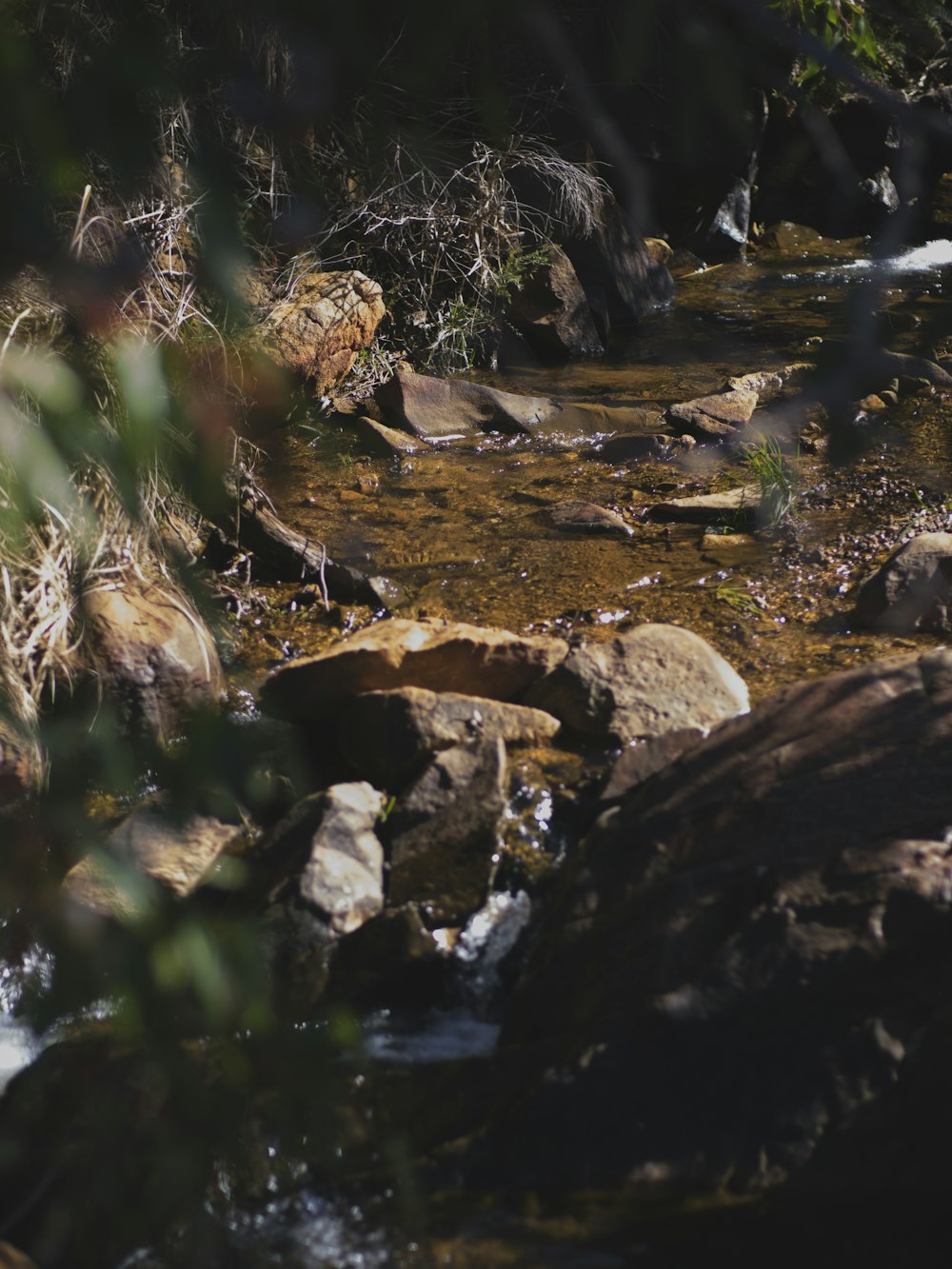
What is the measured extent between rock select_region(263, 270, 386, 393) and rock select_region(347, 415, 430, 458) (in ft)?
1.29

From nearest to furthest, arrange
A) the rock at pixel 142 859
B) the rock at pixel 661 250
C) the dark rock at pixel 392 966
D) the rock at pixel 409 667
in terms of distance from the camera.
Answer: the rock at pixel 142 859
the dark rock at pixel 392 966
the rock at pixel 409 667
the rock at pixel 661 250

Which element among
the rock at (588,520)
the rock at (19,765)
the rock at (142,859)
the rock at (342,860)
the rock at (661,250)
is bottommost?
the rock at (661,250)

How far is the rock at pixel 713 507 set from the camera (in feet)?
17.3

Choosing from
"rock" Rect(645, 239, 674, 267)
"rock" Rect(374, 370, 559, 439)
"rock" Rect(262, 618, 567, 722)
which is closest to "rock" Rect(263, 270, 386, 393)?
"rock" Rect(374, 370, 559, 439)

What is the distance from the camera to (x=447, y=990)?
314 centimetres

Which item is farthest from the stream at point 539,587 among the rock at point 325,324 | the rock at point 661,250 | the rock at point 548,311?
the rock at point 661,250

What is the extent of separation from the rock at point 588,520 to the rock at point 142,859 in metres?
2.30

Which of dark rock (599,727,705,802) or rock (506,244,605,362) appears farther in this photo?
rock (506,244,605,362)

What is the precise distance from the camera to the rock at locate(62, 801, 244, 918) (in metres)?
0.77

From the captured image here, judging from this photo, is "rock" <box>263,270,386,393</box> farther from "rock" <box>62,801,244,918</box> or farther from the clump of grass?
"rock" <box>62,801,244,918</box>

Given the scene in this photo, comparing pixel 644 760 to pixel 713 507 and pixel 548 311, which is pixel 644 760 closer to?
pixel 713 507

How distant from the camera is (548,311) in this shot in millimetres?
7770

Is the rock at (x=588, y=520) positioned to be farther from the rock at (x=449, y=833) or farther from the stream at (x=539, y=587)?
the rock at (x=449, y=833)

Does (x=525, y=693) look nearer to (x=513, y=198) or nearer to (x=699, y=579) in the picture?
(x=699, y=579)
